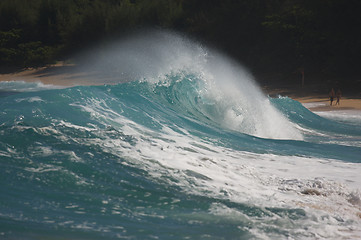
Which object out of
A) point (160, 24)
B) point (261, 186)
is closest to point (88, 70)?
point (160, 24)

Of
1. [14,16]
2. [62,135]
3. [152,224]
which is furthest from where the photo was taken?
[14,16]

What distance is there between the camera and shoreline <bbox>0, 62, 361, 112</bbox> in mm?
19250

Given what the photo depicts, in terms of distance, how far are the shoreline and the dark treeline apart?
4.70ft

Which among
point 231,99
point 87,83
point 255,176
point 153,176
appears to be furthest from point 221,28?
point 153,176

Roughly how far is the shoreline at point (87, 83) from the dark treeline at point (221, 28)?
4.70ft

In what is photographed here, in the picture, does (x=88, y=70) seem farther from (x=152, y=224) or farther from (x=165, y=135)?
(x=152, y=224)

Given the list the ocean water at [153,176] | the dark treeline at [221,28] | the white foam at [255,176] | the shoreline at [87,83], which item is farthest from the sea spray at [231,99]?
the dark treeline at [221,28]

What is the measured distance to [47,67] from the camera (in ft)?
135

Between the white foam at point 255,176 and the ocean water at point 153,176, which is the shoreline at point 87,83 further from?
the white foam at point 255,176

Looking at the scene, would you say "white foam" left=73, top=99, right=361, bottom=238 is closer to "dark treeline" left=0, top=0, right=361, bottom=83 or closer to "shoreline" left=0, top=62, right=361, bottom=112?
"shoreline" left=0, top=62, right=361, bottom=112

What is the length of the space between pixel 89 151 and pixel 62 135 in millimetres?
661

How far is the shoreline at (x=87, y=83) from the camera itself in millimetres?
19250

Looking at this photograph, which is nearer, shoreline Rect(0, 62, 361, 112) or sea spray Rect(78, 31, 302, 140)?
sea spray Rect(78, 31, 302, 140)

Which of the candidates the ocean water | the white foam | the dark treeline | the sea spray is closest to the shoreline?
the dark treeline
